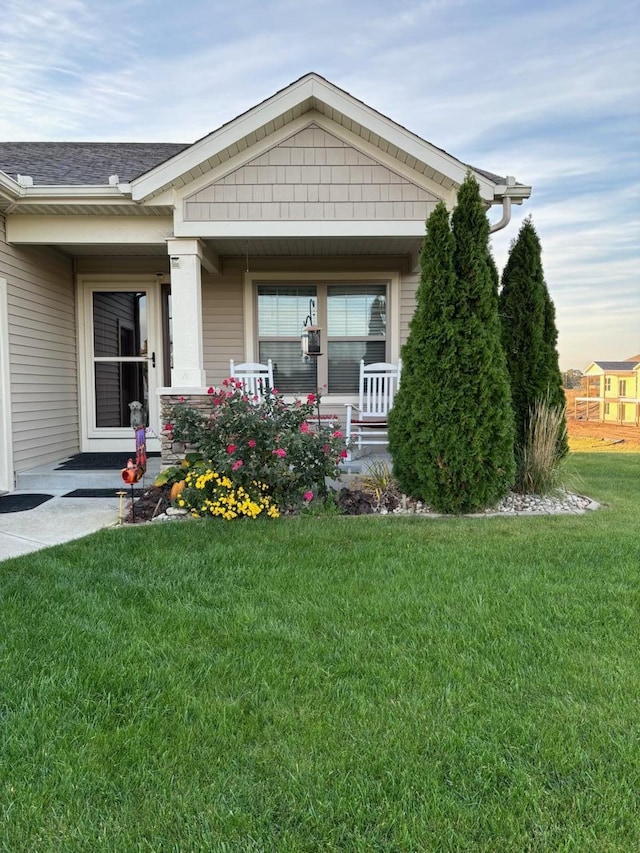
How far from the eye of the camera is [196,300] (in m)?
5.53

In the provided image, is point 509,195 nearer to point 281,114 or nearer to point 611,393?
point 281,114

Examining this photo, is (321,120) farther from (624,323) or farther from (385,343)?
(624,323)

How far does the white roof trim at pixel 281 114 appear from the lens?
5137mm

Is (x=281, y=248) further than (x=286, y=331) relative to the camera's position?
No

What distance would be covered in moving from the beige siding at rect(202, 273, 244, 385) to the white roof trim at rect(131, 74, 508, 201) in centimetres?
193

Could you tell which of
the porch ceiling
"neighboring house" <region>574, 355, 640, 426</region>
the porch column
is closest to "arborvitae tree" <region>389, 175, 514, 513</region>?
the porch ceiling

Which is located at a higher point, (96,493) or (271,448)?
(271,448)

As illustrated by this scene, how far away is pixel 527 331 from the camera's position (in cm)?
517

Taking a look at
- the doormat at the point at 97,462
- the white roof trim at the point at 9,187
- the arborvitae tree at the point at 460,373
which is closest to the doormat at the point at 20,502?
the doormat at the point at 97,462

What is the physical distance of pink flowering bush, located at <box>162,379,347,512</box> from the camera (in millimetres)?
4457

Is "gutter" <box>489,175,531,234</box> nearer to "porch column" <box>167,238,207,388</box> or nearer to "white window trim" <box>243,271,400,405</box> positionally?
"white window trim" <box>243,271,400,405</box>

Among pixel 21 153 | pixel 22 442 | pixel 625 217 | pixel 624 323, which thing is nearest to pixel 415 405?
pixel 22 442

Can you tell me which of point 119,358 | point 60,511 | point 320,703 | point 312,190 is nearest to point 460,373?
point 312,190

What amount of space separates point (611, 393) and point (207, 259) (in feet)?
35.2
